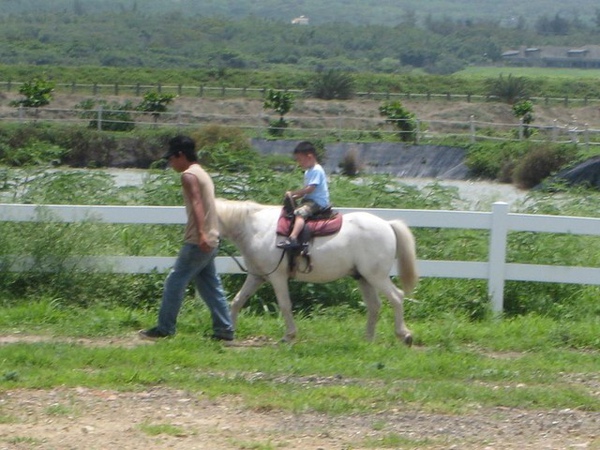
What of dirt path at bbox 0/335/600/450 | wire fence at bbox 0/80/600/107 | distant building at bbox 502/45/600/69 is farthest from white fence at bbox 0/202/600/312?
distant building at bbox 502/45/600/69

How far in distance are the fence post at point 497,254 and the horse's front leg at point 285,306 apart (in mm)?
2461

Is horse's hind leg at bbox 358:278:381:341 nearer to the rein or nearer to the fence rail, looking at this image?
the rein

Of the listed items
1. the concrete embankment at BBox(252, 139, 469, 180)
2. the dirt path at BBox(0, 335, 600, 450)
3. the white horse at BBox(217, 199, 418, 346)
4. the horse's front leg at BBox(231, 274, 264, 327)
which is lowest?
the concrete embankment at BBox(252, 139, 469, 180)

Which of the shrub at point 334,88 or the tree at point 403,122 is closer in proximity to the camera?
the tree at point 403,122

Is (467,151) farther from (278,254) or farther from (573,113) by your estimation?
(278,254)

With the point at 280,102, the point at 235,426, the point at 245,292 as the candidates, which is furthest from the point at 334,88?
the point at 235,426

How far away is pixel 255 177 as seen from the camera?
12594 millimetres

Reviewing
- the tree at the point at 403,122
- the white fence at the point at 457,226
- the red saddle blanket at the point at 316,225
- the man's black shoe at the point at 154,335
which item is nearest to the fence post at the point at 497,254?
the white fence at the point at 457,226

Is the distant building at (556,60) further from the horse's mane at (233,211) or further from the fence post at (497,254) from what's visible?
the horse's mane at (233,211)

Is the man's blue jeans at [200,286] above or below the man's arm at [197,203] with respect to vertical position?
below

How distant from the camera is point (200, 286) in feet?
31.3

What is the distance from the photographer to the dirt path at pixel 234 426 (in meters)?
6.52

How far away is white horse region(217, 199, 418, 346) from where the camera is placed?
955 cm

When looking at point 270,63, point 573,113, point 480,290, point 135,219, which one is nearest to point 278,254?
point 135,219
